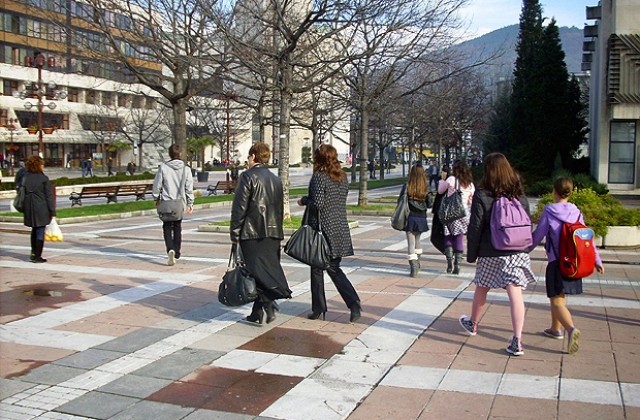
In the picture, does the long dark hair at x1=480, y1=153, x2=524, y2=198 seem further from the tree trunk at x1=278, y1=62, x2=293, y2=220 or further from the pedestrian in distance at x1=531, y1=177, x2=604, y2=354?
the tree trunk at x1=278, y1=62, x2=293, y2=220

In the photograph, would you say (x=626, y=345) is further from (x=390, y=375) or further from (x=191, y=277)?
(x=191, y=277)

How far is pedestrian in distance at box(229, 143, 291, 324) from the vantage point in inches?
288

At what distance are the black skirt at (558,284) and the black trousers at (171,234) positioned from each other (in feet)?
22.0

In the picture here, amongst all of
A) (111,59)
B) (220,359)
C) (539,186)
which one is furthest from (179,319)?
(539,186)

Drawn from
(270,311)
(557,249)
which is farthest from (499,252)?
(270,311)

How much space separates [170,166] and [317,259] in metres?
4.95

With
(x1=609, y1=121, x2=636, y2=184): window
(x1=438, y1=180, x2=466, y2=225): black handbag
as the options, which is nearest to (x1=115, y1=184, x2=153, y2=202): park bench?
(x1=609, y1=121, x2=636, y2=184): window

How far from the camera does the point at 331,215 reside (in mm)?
7551

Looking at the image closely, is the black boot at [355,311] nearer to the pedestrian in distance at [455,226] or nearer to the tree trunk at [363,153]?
the pedestrian in distance at [455,226]

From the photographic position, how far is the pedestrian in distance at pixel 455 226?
10.9 metres

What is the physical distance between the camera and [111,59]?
23.0 m

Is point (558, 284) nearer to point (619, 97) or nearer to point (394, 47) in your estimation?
point (394, 47)

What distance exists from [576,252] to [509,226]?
2.02ft

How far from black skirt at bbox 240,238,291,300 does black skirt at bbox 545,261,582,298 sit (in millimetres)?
2629
